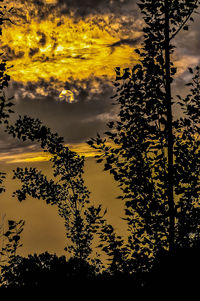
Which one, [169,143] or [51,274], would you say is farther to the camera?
[169,143]

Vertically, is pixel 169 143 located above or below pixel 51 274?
above

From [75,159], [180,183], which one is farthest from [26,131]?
[75,159]

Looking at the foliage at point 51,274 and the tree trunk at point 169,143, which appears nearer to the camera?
the foliage at point 51,274

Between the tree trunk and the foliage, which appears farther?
the tree trunk

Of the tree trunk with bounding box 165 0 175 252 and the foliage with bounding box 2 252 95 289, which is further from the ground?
the tree trunk with bounding box 165 0 175 252

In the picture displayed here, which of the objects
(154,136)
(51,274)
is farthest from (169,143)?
(51,274)

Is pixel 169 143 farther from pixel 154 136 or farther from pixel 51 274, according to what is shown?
pixel 51 274

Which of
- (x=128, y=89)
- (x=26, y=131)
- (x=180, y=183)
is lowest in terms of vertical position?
(x=180, y=183)

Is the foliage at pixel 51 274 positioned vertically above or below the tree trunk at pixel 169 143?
below

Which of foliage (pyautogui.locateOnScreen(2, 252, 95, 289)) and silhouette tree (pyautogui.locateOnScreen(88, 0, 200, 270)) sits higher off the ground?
silhouette tree (pyautogui.locateOnScreen(88, 0, 200, 270))

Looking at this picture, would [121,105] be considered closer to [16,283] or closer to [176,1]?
[176,1]

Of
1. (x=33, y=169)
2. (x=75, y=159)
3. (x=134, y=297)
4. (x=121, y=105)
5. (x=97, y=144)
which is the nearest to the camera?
(x=134, y=297)

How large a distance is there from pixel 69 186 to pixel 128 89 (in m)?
9.34

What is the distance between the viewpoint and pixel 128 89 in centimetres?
941
